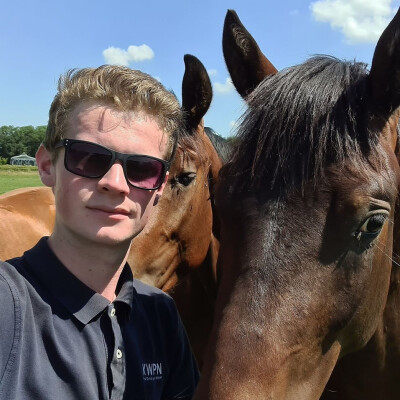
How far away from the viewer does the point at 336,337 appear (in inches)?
83.6

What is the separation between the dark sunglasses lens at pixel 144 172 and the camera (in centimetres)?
173

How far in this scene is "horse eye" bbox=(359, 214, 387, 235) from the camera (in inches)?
78.0

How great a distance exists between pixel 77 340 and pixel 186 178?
8.84 feet

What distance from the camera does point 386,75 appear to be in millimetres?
2227

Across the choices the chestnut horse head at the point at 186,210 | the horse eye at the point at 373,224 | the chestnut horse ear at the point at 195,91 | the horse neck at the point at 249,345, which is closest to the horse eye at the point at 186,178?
the chestnut horse head at the point at 186,210

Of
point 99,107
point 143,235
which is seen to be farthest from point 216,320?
point 143,235

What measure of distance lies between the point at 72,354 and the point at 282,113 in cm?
140

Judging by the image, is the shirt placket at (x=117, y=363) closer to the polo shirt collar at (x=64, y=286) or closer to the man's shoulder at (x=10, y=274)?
the polo shirt collar at (x=64, y=286)

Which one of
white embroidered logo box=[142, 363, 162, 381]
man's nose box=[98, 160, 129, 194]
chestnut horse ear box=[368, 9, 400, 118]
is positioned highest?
chestnut horse ear box=[368, 9, 400, 118]

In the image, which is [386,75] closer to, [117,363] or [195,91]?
[117,363]

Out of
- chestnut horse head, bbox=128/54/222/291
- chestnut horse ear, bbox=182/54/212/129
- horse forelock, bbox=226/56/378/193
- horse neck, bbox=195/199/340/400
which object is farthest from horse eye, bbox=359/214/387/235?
chestnut horse ear, bbox=182/54/212/129

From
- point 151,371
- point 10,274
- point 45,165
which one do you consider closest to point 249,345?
point 151,371

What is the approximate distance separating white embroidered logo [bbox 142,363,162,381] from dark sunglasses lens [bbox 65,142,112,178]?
2.47 feet

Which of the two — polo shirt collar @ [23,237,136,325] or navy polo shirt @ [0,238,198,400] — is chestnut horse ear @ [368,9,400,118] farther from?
polo shirt collar @ [23,237,136,325]
